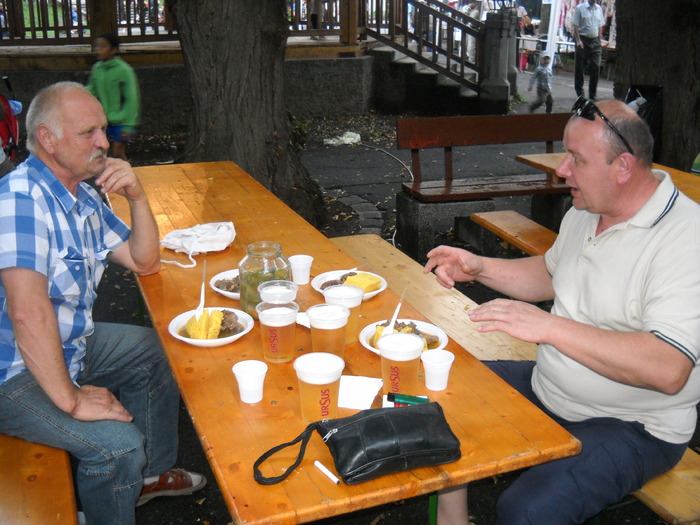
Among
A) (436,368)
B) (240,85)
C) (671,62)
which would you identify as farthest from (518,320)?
(671,62)

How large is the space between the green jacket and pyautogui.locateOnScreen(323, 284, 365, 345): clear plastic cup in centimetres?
654

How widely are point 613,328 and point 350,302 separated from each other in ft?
2.95

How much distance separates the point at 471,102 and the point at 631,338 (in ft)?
38.8

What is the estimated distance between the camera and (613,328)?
2.51 meters

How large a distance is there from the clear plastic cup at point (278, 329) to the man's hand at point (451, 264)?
85 cm

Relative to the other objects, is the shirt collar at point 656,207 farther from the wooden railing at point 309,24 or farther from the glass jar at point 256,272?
the wooden railing at point 309,24

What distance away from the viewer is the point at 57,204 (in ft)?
8.79

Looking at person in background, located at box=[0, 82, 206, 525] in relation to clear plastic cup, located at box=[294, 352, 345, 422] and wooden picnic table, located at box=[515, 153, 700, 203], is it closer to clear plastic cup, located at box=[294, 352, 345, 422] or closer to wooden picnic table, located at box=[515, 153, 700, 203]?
clear plastic cup, located at box=[294, 352, 345, 422]

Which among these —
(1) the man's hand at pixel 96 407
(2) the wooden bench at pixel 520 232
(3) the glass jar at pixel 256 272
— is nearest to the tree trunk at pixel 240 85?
(2) the wooden bench at pixel 520 232

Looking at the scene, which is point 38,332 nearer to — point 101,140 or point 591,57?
point 101,140

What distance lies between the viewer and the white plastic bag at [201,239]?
11.1 ft

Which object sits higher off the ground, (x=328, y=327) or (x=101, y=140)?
(x=101, y=140)

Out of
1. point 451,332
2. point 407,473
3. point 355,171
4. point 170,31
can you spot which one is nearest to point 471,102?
point 355,171

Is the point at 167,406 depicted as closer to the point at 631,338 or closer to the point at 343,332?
the point at 343,332
